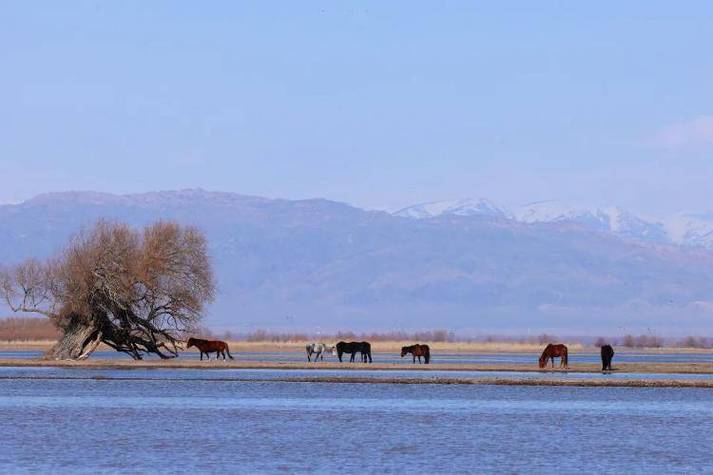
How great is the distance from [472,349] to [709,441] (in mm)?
81385

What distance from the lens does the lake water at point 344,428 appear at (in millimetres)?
34750

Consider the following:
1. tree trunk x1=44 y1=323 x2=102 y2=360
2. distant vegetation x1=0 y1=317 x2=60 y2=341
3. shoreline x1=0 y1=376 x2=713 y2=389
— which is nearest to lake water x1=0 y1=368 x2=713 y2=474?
shoreline x1=0 y1=376 x2=713 y2=389

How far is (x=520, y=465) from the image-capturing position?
34719 mm

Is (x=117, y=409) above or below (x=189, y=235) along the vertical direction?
below

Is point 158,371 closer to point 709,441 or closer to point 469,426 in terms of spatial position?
point 469,426

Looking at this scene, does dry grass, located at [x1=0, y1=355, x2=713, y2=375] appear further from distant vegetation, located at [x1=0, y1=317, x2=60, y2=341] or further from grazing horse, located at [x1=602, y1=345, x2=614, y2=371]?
distant vegetation, located at [x1=0, y1=317, x2=60, y2=341]

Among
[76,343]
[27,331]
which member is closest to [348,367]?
[76,343]

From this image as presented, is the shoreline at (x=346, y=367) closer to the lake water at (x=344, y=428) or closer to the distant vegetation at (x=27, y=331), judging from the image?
the lake water at (x=344, y=428)

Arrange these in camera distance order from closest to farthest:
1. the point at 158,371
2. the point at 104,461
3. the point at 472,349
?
1. the point at 104,461
2. the point at 158,371
3. the point at 472,349

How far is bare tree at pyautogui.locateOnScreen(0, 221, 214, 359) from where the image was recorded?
253 feet

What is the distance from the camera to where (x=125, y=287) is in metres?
77.4

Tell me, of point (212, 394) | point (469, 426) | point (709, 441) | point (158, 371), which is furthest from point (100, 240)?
point (709, 441)

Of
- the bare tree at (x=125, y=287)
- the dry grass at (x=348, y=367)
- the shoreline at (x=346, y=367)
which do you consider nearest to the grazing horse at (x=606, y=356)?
the shoreline at (x=346, y=367)

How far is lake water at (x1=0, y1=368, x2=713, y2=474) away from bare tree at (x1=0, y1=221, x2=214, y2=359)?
12.3m
